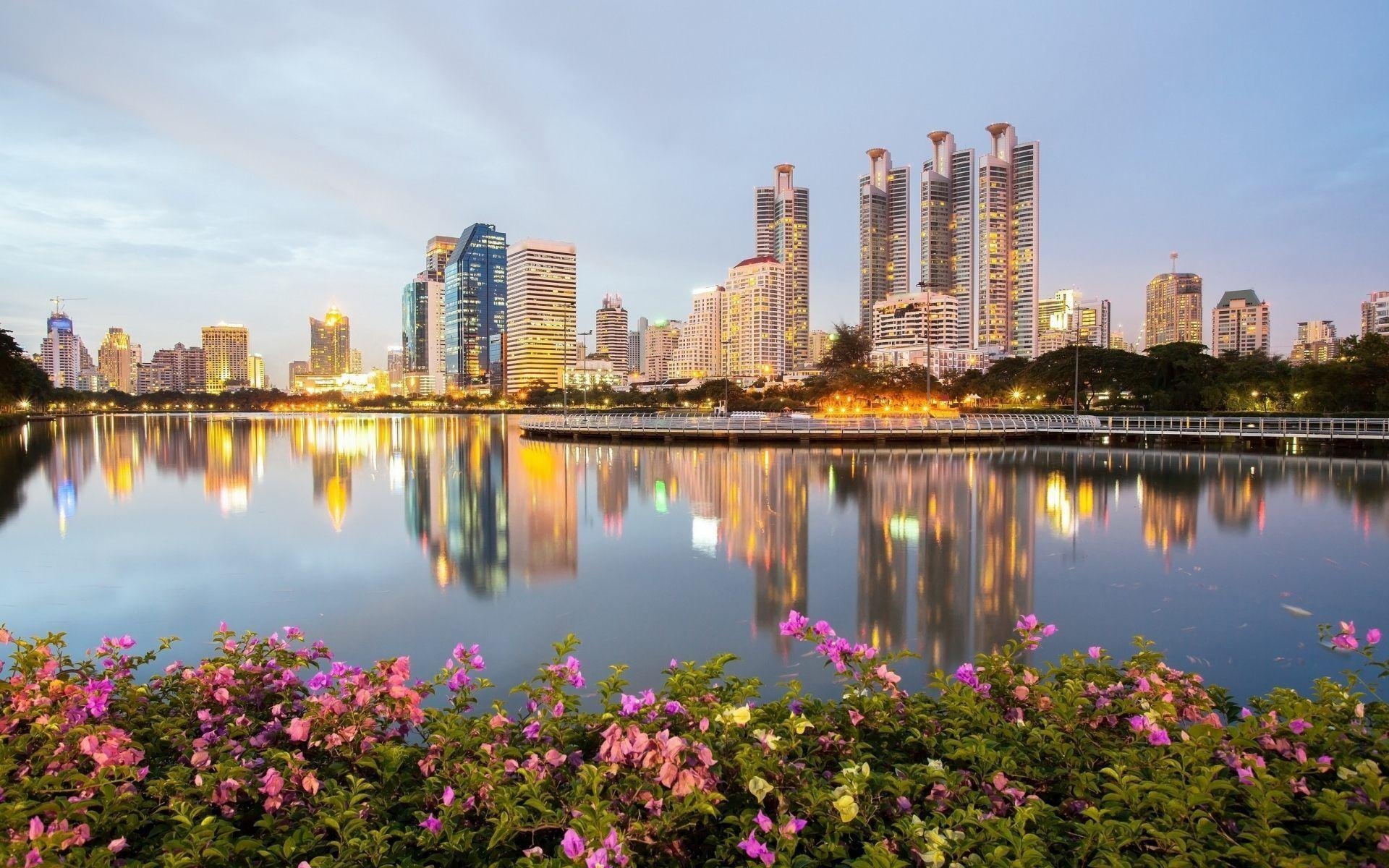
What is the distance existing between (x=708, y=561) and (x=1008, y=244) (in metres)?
192

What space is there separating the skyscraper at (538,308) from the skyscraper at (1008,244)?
101653 mm

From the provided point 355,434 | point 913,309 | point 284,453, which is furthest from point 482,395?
point 284,453

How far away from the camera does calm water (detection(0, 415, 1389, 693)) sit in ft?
Result: 26.5

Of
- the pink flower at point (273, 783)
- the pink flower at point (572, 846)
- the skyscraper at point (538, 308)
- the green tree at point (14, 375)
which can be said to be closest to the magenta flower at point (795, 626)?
the pink flower at point (572, 846)

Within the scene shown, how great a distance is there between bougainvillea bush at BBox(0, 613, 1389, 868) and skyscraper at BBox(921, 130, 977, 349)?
644ft

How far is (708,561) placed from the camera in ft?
38.4

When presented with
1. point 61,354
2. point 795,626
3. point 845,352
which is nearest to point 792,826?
point 795,626

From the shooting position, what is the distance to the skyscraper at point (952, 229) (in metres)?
189

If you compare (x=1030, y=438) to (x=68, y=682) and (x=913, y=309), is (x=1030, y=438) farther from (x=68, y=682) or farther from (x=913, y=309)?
(x=913, y=309)

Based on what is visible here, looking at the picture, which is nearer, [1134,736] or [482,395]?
[1134,736]

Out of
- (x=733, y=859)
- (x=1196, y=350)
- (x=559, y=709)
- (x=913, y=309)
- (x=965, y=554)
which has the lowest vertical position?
(x=965, y=554)

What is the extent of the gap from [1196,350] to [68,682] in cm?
6965

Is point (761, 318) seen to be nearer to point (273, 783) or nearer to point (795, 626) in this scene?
point (795, 626)

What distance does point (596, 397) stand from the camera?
125062 millimetres
